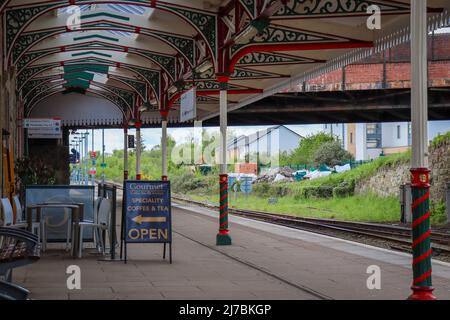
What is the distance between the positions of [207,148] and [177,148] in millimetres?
20999

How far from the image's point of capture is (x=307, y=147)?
79375mm

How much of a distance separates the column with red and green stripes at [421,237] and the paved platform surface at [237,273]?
1.25 metres

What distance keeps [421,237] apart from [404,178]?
1064 inches

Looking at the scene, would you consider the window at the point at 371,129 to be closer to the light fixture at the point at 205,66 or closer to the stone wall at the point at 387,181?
the stone wall at the point at 387,181

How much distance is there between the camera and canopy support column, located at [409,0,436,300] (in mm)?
7543

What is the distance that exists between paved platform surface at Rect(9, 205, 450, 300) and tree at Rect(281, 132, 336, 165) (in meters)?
62.0

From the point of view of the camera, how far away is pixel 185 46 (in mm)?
20828

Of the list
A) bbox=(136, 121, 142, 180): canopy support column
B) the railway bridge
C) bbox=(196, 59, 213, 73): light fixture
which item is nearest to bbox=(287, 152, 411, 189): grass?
the railway bridge

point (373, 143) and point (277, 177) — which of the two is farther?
point (373, 143)

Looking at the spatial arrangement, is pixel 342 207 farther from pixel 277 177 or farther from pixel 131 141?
pixel 277 177

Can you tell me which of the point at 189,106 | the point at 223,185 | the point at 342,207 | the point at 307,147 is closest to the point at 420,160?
the point at 223,185

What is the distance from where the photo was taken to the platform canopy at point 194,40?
15.1 m

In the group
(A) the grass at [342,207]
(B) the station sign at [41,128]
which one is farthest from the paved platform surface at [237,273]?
(A) the grass at [342,207]
